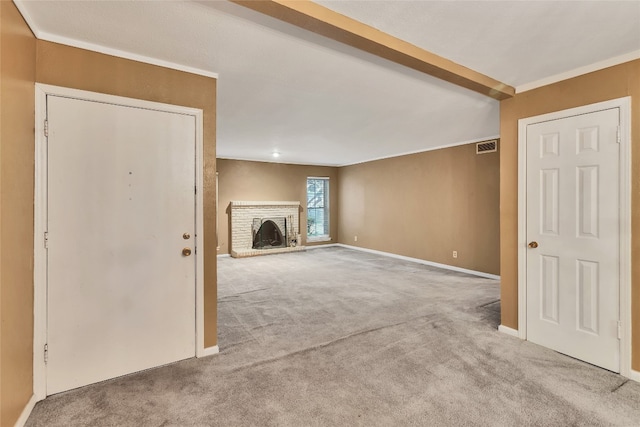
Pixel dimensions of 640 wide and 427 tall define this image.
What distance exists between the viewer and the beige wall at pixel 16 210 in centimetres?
146

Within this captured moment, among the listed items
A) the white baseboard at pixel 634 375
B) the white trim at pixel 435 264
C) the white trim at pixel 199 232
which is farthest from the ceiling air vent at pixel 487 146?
the white trim at pixel 199 232

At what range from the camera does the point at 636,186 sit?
6.93ft

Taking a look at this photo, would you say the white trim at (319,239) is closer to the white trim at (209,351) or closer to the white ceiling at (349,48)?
the white ceiling at (349,48)

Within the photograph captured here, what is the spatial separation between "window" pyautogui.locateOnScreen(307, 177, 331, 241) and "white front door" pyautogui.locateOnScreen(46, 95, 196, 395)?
19.9 ft

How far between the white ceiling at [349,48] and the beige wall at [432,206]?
2.00m

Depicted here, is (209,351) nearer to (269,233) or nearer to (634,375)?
(634,375)

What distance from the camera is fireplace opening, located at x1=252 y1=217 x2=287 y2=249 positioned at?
747cm

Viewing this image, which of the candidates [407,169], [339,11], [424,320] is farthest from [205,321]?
[407,169]

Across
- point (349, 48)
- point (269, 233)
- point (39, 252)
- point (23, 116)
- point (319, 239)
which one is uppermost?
point (349, 48)

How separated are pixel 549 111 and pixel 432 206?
11.5 feet

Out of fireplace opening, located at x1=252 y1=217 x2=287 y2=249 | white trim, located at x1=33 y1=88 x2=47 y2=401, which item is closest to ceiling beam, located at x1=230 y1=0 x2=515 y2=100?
white trim, located at x1=33 y1=88 x2=47 y2=401

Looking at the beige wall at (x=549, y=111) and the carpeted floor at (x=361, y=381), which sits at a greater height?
the beige wall at (x=549, y=111)

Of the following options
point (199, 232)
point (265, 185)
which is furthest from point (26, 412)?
point (265, 185)

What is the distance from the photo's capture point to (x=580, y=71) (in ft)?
7.70
